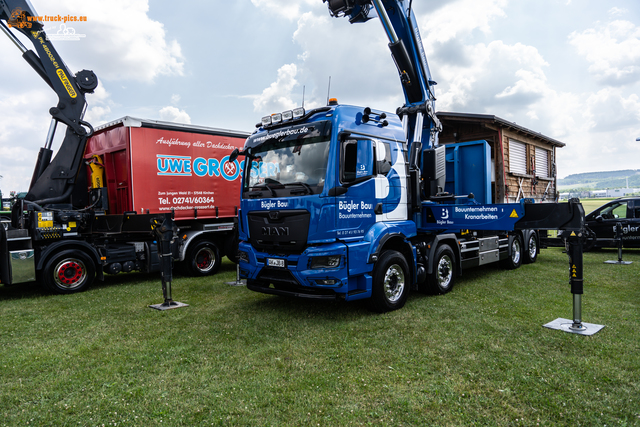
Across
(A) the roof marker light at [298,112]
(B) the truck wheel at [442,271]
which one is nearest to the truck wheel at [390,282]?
(B) the truck wheel at [442,271]

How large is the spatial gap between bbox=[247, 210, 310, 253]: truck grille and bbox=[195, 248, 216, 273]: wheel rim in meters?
4.20

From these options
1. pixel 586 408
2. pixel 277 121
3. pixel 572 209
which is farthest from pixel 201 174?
pixel 586 408

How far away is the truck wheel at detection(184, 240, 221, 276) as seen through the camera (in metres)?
9.92

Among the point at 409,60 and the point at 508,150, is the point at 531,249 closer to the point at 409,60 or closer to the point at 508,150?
the point at 508,150

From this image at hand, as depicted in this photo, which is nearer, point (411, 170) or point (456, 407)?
point (456, 407)

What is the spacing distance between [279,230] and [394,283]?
2.02 meters

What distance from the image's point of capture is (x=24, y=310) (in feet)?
22.8

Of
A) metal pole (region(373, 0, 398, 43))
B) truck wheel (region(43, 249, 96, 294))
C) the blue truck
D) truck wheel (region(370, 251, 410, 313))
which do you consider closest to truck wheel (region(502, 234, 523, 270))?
the blue truck

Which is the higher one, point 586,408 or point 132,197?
point 132,197

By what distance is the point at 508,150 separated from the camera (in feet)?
39.6

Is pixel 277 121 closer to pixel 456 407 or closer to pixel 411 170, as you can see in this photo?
pixel 411 170

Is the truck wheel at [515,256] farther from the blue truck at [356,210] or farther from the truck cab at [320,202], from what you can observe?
the truck cab at [320,202]

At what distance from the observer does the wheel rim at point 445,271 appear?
759cm

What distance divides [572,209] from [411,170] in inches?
98.1
